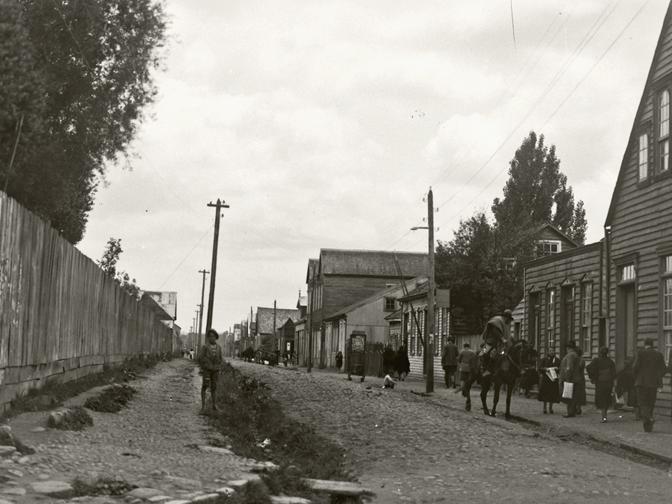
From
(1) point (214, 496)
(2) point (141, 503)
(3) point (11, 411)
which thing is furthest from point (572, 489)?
(3) point (11, 411)

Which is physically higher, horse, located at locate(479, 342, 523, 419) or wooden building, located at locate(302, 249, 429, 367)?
wooden building, located at locate(302, 249, 429, 367)

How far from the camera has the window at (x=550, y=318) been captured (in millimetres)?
27706

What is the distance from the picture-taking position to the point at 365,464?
1106cm

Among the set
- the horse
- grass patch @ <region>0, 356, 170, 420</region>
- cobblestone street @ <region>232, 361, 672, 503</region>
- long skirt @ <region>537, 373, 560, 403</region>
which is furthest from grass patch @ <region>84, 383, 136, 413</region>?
long skirt @ <region>537, 373, 560, 403</region>

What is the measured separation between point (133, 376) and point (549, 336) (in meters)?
11.9

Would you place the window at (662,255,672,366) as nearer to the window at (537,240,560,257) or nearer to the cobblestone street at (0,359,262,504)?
the cobblestone street at (0,359,262,504)

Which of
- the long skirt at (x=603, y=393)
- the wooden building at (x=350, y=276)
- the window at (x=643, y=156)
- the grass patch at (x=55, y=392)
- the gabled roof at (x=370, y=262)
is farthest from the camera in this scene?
the gabled roof at (x=370, y=262)

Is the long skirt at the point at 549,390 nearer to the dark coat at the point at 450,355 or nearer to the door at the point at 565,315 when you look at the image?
the door at the point at 565,315

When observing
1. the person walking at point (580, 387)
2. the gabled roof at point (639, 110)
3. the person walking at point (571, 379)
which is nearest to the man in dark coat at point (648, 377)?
the person walking at point (571, 379)

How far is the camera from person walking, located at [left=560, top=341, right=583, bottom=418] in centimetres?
1973

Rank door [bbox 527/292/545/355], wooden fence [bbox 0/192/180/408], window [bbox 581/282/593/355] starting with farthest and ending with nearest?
door [bbox 527/292/545/355] < window [bbox 581/282/593/355] < wooden fence [bbox 0/192/180/408]

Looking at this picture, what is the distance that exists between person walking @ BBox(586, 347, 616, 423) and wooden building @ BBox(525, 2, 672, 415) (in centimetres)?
113

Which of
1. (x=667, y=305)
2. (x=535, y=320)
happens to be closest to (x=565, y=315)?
(x=535, y=320)

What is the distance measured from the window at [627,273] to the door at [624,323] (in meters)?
0.18
